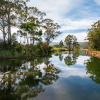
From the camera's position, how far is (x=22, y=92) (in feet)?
47.1

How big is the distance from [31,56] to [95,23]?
40615 mm

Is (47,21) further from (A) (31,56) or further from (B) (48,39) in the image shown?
(A) (31,56)

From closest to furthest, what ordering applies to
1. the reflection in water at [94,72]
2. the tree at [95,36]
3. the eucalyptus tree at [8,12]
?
the reflection in water at [94,72] → the eucalyptus tree at [8,12] → the tree at [95,36]

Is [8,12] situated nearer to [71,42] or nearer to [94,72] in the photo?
[94,72]

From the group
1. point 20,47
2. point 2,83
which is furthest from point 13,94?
point 20,47

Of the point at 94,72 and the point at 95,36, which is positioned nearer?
the point at 94,72

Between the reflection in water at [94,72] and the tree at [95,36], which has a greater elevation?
the tree at [95,36]

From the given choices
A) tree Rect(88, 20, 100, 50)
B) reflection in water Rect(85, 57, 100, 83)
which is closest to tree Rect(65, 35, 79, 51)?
tree Rect(88, 20, 100, 50)

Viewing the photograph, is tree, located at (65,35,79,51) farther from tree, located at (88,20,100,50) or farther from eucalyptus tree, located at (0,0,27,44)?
eucalyptus tree, located at (0,0,27,44)

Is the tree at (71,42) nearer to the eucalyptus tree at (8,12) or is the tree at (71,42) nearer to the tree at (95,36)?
the tree at (95,36)

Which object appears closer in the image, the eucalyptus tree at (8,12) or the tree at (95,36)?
the eucalyptus tree at (8,12)

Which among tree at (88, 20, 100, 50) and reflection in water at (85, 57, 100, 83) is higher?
tree at (88, 20, 100, 50)

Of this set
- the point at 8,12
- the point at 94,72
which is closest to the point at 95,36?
the point at 8,12

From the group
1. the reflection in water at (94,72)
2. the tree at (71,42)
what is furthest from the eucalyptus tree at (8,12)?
the tree at (71,42)
